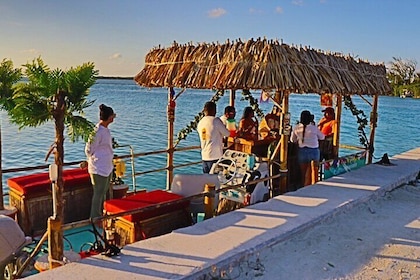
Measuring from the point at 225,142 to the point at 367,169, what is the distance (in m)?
2.38

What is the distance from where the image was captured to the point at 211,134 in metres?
5.68

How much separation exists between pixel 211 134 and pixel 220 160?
39 cm

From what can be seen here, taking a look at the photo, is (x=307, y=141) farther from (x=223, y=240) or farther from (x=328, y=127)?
(x=223, y=240)

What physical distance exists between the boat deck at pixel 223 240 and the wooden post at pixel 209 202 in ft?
0.43

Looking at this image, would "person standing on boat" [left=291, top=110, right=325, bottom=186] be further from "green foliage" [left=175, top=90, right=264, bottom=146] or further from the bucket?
the bucket

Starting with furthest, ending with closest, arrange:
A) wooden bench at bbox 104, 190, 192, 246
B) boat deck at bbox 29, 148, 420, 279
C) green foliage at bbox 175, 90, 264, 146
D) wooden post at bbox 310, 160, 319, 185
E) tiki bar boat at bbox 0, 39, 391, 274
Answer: green foliage at bbox 175, 90, 264, 146 < wooden post at bbox 310, 160, 319, 185 < tiki bar boat at bbox 0, 39, 391, 274 < wooden bench at bbox 104, 190, 192, 246 < boat deck at bbox 29, 148, 420, 279

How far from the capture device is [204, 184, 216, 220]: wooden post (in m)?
4.33

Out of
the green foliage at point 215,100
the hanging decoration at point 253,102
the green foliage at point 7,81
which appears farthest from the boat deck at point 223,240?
the hanging decoration at point 253,102

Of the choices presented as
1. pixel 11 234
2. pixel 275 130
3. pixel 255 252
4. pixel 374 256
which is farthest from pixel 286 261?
pixel 275 130

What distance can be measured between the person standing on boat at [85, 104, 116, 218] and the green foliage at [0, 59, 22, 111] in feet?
2.86

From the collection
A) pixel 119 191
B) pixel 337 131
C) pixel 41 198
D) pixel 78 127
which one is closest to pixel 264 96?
pixel 337 131

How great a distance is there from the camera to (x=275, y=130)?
6.95 meters

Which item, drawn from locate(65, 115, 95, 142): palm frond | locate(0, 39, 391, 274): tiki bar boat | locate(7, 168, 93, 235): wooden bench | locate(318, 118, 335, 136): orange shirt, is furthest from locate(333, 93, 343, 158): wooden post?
locate(65, 115, 95, 142): palm frond

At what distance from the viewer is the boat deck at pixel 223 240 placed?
308 cm
